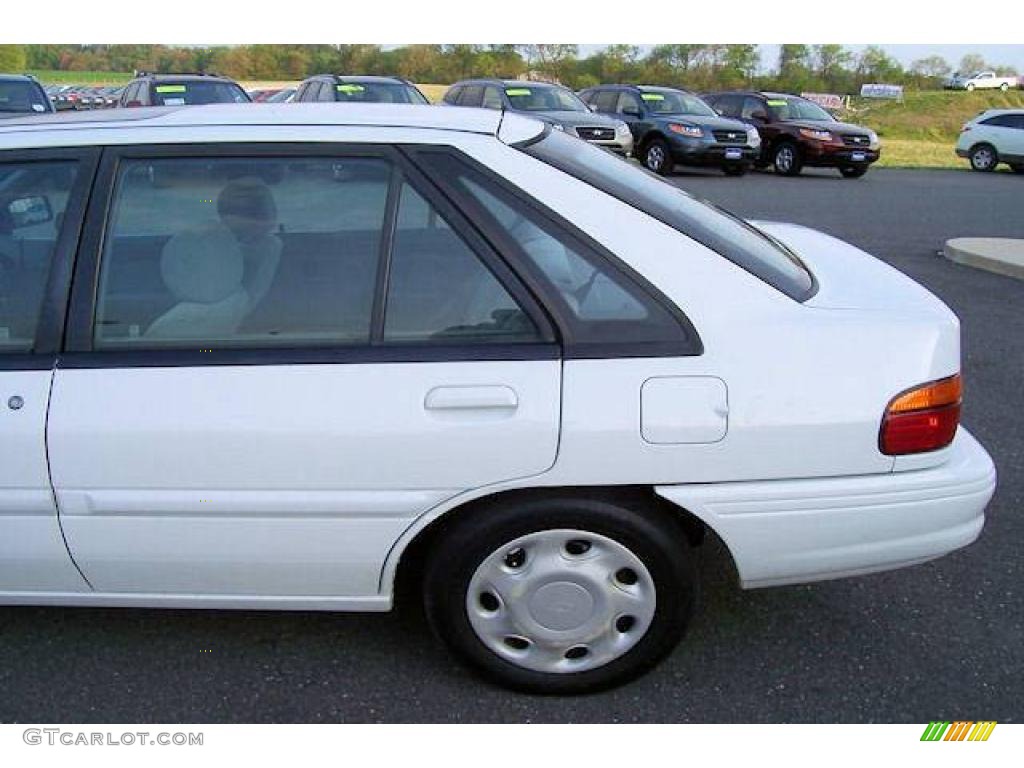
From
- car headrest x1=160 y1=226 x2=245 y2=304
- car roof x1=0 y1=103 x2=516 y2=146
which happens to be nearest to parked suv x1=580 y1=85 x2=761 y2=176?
car roof x1=0 y1=103 x2=516 y2=146

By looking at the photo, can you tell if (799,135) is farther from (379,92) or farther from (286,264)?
(286,264)

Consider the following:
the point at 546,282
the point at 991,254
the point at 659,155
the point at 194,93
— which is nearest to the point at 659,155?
the point at 659,155

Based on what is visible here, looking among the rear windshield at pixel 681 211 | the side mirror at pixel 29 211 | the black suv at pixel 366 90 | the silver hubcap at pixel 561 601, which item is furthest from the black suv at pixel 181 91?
the silver hubcap at pixel 561 601

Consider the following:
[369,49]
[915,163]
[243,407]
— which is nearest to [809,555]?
[243,407]

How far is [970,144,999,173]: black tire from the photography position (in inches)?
830

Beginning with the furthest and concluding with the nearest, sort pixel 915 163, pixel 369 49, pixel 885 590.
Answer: pixel 369 49 < pixel 915 163 < pixel 885 590

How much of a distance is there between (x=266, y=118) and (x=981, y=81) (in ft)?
211

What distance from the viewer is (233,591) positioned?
2.48m

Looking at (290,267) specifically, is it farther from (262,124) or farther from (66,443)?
(66,443)

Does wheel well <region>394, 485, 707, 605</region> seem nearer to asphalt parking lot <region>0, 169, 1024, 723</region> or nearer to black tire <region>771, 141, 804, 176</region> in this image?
asphalt parking lot <region>0, 169, 1024, 723</region>

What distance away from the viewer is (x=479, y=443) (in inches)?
88.7

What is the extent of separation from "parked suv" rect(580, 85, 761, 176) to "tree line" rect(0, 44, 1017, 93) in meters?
16.0

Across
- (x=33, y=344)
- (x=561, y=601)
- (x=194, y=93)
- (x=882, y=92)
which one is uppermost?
(x=882, y=92)

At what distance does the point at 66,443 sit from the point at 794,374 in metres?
1.85
